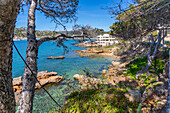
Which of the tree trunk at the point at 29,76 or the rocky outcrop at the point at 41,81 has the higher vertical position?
the tree trunk at the point at 29,76

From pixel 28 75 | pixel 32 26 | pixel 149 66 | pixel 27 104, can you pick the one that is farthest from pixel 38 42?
pixel 149 66

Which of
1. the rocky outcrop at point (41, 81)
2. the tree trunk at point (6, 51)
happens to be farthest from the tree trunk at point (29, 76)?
the rocky outcrop at point (41, 81)

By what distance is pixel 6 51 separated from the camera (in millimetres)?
760

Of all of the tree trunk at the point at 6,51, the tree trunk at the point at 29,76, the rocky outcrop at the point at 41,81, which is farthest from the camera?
the rocky outcrop at the point at 41,81

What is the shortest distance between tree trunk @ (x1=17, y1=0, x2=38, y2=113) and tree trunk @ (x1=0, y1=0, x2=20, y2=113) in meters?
0.74

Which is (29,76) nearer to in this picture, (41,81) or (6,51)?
(6,51)

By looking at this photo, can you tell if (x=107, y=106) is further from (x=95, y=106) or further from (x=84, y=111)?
(x=84, y=111)

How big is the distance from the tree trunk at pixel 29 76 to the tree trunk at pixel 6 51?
2.44 feet

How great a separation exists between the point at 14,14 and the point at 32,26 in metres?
1.46

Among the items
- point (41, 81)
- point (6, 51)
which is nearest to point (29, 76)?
point (6, 51)

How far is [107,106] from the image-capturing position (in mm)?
3445

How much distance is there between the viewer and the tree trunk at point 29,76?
1608 millimetres

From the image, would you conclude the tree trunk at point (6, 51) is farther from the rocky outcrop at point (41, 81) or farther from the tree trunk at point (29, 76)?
the rocky outcrop at point (41, 81)

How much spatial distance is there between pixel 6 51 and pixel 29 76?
1178 mm
